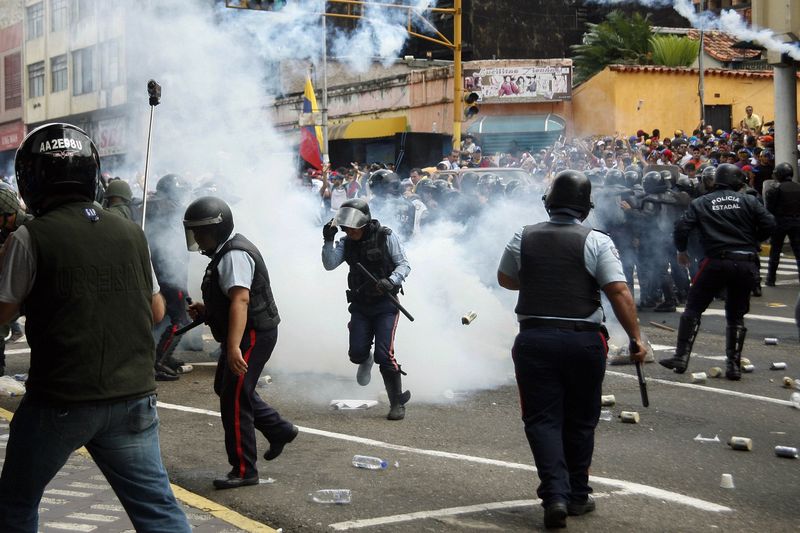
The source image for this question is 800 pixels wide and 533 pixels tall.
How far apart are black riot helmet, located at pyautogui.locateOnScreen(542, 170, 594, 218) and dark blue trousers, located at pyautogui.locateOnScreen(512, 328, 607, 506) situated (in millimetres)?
652

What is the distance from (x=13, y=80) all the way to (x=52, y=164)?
4562 cm

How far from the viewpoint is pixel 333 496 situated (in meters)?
5.70

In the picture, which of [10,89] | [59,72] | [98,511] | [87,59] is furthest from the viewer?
[10,89]

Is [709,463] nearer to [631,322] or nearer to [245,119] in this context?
[631,322]

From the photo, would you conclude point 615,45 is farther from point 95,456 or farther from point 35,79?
point 95,456

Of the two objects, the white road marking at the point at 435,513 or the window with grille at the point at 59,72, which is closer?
the white road marking at the point at 435,513

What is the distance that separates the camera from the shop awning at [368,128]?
3291cm

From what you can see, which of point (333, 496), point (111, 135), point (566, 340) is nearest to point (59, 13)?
point (111, 135)

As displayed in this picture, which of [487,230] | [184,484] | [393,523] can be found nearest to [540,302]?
[393,523]

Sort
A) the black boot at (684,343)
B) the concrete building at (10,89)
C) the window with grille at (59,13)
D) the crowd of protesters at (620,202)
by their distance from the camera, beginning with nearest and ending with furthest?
the black boot at (684,343)
the crowd of protesters at (620,202)
the window with grille at (59,13)
the concrete building at (10,89)

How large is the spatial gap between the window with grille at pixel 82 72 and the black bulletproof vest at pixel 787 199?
18.9m

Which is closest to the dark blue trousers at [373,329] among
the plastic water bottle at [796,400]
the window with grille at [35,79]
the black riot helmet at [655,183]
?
the plastic water bottle at [796,400]

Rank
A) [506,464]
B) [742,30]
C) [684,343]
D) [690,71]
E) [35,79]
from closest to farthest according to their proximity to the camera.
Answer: [506,464] < [684,343] < [742,30] < [690,71] < [35,79]

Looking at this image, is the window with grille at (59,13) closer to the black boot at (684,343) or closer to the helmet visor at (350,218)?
the helmet visor at (350,218)
